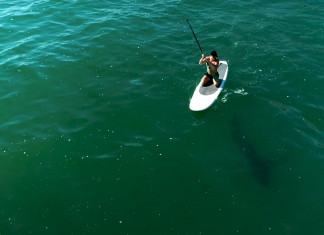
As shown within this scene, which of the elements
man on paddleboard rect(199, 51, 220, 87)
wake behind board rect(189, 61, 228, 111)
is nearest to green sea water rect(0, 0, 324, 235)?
wake behind board rect(189, 61, 228, 111)

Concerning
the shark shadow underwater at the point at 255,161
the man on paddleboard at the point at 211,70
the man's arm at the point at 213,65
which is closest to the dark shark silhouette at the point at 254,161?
the shark shadow underwater at the point at 255,161

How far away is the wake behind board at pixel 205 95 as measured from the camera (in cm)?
1545

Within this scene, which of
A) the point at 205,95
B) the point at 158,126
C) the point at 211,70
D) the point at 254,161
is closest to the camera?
the point at 254,161

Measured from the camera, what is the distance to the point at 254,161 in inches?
514

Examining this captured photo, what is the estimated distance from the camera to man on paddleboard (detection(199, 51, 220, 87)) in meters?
16.1

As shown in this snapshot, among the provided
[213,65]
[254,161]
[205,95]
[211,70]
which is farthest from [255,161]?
[213,65]

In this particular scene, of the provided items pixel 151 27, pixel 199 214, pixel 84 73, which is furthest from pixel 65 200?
pixel 151 27

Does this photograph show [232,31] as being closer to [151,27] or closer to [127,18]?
[151,27]

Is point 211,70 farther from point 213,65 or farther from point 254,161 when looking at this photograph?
point 254,161

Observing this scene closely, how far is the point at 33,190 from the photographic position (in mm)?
12234

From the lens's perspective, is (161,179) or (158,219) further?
(161,179)

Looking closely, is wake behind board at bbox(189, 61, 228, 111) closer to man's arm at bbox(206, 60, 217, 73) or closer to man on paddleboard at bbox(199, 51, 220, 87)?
man on paddleboard at bbox(199, 51, 220, 87)

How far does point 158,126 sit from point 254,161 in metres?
5.23

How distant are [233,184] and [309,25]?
16.5 metres
